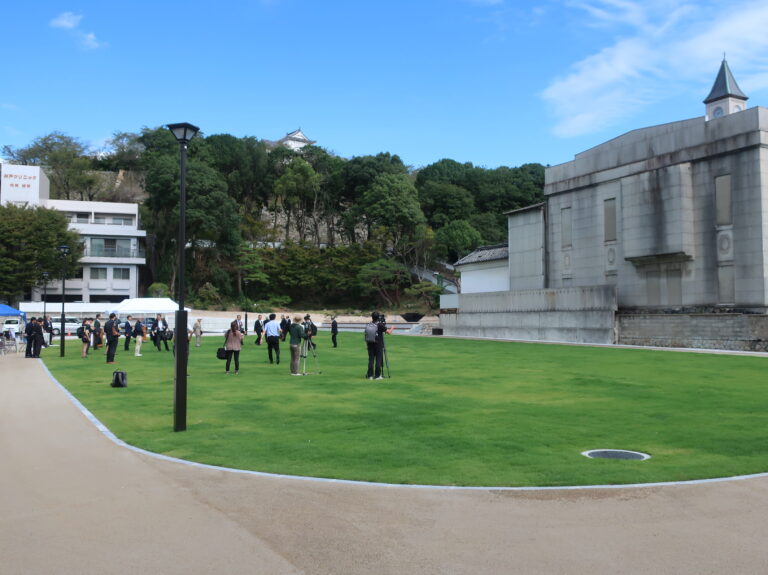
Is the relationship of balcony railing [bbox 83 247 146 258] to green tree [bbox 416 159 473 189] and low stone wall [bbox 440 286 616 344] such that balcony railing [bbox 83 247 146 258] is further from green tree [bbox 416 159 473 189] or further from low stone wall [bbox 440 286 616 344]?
low stone wall [bbox 440 286 616 344]

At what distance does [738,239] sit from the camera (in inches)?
1141

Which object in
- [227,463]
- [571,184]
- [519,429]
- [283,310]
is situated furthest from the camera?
[283,310]

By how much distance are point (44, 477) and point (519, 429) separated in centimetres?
654

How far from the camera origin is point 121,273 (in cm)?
6738

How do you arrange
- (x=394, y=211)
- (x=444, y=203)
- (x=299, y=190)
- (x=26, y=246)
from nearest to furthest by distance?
(x=26, y=246) → (x=394, y=211) → (x=444, y=203) → (x=299, y=190)

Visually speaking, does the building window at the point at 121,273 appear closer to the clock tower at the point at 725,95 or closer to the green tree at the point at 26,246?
the green tree at the point at 26,246

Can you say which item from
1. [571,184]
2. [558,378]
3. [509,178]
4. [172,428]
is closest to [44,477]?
[172,428]

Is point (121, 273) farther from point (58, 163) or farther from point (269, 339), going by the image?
point (269, 339)

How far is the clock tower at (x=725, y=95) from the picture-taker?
39.0m

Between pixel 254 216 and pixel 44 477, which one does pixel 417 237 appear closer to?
pixel 254 216

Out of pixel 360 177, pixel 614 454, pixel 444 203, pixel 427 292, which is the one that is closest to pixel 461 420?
pixel 614 454

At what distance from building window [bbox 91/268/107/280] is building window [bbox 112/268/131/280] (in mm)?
887

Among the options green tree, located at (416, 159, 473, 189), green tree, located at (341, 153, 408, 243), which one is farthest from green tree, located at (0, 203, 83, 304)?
green tree, located at (416, 159, 473, 189)

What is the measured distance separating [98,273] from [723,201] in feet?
195
